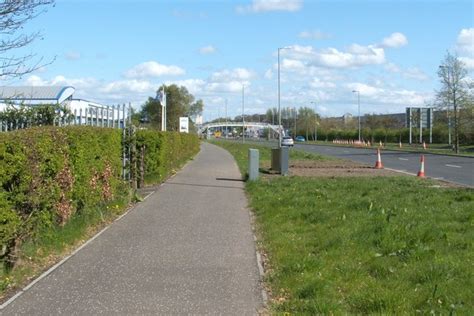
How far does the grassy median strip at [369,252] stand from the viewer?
18.7ft

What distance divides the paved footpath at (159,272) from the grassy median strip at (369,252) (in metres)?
0.39

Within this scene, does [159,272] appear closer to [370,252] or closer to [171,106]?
[370,252]

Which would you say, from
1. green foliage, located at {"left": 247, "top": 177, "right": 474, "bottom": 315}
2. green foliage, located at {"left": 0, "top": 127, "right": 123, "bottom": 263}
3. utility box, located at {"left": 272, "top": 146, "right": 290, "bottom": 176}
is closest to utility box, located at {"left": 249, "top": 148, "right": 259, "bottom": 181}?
utility box, located at {"left": 272, "top": 146, "right": 290, "bottom": 176}

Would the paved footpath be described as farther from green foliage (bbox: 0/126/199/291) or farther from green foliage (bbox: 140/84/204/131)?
green foliage (bbox: 140/84/204/131)

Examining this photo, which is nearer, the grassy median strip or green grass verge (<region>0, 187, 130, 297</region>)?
the grassy median strip

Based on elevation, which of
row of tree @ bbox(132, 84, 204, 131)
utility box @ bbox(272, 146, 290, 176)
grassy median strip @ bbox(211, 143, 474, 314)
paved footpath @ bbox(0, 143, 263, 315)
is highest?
row of tree @ bbox(132, 84, 204, 131)

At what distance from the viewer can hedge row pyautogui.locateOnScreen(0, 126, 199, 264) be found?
21.1ft

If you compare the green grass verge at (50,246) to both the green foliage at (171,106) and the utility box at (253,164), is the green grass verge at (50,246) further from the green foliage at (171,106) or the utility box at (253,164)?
the green foliage at (171,106)

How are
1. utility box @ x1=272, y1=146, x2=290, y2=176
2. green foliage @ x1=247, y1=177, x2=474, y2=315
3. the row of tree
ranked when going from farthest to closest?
the row of tree, utility box @ x1=272, y1=146, x2=290, y2=176, green foliage @ x1=247, y1=177, x2=474, y2=315

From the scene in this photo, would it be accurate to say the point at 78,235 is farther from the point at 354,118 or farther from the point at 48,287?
the point at 354,118

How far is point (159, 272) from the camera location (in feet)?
23.2

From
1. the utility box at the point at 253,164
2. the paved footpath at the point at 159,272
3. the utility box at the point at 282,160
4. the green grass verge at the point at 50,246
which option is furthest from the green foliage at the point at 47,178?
the utility box at the point at 282,160

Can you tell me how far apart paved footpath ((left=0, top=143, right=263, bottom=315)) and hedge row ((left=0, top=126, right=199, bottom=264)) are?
0.58m

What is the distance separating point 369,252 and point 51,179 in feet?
13.8
